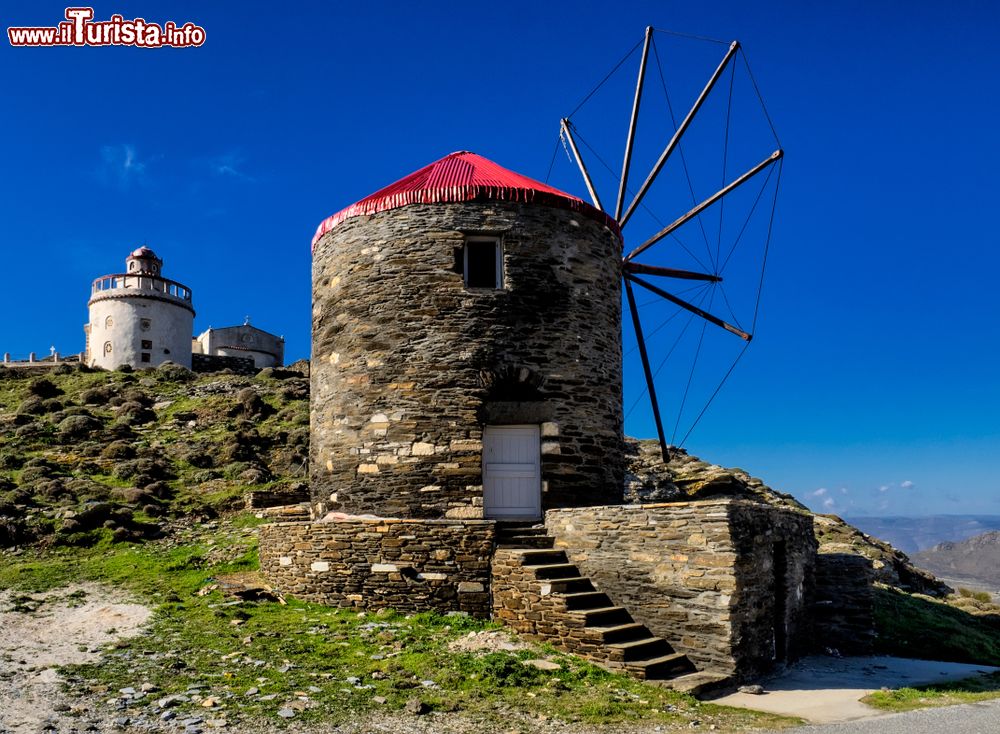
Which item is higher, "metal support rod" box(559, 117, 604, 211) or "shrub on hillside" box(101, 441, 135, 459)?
"metal support rod" box(559, 117, 604, 211)

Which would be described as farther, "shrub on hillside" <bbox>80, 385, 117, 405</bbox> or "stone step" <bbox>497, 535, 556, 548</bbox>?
"shrub on hillside" <bbox>80, 385, 117, 405</bbox>

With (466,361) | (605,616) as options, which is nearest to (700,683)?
(605,616)

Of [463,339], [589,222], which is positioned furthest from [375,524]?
[589,222]

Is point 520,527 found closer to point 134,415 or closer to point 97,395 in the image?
point 134,415

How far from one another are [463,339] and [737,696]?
7231 mm

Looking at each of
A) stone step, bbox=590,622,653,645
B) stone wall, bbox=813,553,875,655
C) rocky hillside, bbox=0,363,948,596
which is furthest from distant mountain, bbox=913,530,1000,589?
stone step, bbox=590,622,653,645

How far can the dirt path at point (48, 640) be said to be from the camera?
27.9ft

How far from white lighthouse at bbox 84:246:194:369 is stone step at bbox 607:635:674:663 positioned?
4463 cm

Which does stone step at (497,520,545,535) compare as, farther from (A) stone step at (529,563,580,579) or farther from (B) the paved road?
(B) the paved road

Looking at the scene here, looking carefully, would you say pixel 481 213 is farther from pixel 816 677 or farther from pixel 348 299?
pixel 816 677

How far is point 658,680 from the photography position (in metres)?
10.4

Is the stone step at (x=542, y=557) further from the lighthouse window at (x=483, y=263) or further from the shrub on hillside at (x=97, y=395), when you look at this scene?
the shrub on hillside at (x=97, y=395)

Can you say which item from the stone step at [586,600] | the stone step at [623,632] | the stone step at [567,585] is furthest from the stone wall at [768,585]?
the stone step at [567,585]

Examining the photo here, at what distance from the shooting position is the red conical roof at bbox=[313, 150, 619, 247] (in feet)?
48.9
